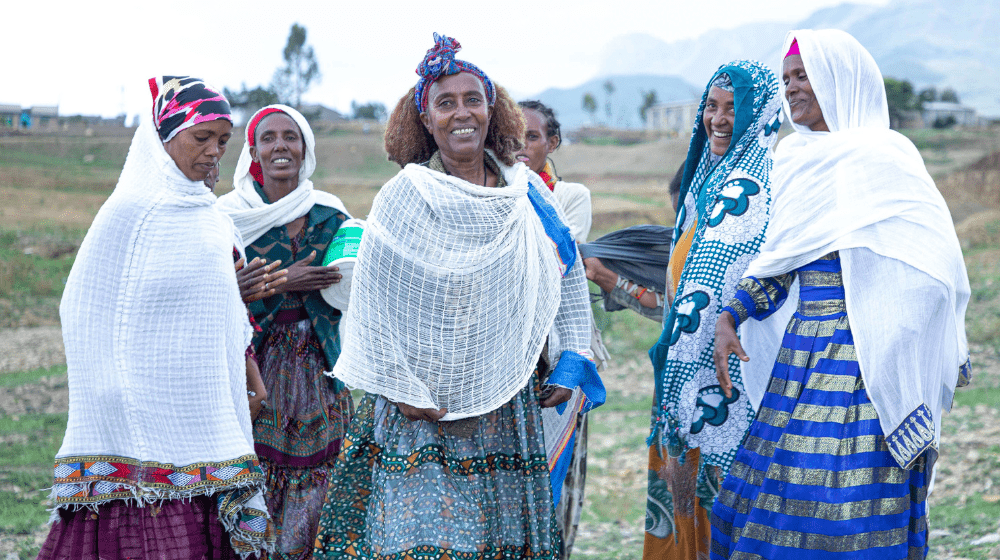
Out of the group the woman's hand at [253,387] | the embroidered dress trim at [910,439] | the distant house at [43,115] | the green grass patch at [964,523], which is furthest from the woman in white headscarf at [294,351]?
the distant house at [43,115]

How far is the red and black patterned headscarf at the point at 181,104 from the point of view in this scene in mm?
2779

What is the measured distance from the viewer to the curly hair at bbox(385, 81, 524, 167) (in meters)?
3.10

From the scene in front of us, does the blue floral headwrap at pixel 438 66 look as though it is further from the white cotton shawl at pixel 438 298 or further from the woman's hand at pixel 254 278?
the woman's hand at pixel 254 278

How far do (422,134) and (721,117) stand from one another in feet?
4.22

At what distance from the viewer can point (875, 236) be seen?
9.75 ft

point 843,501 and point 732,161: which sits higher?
point 732,161

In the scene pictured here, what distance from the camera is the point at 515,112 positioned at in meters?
3.20

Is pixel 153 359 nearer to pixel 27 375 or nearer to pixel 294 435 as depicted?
pixel 294 435

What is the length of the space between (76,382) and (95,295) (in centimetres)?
28

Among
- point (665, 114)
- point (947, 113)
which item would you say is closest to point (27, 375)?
point (947, 113)

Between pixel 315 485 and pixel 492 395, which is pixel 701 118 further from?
pixel 315 485

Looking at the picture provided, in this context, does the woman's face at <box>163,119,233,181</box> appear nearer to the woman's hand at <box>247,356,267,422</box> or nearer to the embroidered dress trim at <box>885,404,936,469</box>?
the woman's hand at <box>247,356,267,422</box>

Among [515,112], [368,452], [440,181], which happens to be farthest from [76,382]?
[515,112]

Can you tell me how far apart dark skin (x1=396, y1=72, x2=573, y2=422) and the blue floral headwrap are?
0.06 feet
